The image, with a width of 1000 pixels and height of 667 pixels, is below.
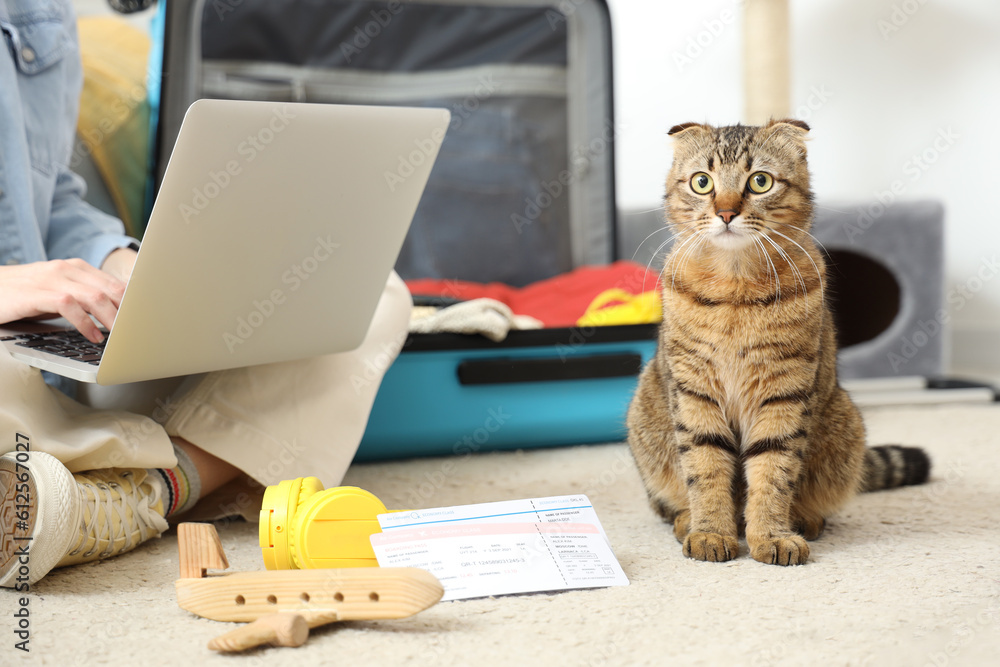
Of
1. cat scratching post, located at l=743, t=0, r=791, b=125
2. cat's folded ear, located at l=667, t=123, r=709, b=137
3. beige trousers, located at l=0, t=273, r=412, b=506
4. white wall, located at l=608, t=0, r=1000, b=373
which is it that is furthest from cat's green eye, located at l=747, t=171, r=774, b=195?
white wall, located at l=608, t=0, r=1000, b=373

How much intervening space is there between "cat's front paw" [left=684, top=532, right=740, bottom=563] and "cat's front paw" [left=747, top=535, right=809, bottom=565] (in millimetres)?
28

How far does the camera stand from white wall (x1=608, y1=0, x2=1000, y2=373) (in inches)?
104

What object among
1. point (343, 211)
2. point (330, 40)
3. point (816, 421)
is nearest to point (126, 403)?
point (343, 211)

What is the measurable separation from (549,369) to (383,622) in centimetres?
85

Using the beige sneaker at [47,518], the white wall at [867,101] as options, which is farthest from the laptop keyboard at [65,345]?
the white wall at [867,101]

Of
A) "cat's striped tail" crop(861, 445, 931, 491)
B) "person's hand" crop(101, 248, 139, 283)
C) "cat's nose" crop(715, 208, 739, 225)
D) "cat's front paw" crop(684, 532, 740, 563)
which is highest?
"cat's nose" crop(715, 208, 739, 225)

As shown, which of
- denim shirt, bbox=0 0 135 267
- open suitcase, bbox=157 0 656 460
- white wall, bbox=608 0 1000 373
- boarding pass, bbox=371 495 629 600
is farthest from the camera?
Result: white wall, bbox=608 0 1000 373

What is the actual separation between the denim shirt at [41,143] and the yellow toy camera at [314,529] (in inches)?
21.5

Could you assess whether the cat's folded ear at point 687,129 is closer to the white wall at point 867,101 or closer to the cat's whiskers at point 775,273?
the cat's whiskers at point 775,273

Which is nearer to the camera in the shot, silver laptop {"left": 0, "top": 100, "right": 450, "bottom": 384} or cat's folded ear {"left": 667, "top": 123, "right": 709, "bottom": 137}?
silver laptop {"left": 0, "top": 100, "right": 450, "bottom": 384}

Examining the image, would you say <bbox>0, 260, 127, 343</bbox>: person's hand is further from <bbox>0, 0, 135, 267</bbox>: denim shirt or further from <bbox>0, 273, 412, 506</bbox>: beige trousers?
<bbox>0, 0, 135, 267</bbox>: denim shirt

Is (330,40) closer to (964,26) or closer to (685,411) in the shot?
(685,411)

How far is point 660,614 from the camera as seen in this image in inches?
31.3

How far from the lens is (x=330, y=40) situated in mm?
2080
